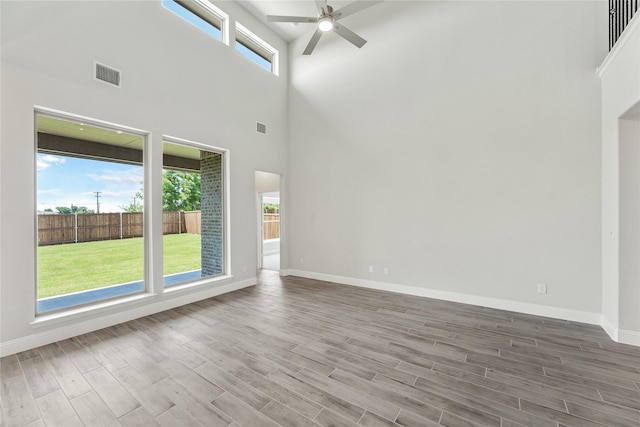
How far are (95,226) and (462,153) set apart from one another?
220 inches

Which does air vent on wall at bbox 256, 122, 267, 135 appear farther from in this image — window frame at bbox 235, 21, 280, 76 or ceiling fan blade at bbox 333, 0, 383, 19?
ceiling fan blade at bbox 333, 0, 383, 19

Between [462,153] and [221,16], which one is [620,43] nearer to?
[462,153]

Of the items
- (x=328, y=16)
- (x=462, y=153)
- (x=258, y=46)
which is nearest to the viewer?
(x=328, y=16)

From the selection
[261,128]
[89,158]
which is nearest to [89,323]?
[89,158]

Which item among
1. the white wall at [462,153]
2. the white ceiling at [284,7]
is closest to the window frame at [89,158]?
the white wall at [462,153]

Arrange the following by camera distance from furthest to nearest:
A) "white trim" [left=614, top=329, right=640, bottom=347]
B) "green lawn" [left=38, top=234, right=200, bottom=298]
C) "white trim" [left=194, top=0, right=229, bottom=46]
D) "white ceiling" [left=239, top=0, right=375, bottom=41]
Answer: "white ceiling" [left=239, top=0, right=375, bottom=41] < "white trim" [left=194, top=0, right=229, bottom=46] < "green lawn" [left=38, top=234, right=200, bottom=298] < "white trim" [left=614, top=329, right=640, bottom=347]

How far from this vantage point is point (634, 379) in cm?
231

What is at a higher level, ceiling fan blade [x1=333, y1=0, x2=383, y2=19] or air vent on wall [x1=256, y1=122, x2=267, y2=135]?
ceiling fan blade [x1=333, y1=0, x2=383, y2=19]

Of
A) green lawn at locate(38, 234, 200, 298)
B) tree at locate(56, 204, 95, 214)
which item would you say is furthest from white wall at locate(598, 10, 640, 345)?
tree at locate(56, 204, 95, 214)

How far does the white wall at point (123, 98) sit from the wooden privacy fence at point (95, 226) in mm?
243

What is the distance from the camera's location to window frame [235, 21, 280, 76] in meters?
5.41

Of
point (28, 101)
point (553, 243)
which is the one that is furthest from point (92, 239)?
point (553, 243)

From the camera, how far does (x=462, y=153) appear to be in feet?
14.1

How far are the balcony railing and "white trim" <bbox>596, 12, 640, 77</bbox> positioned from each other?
0.82 ft
